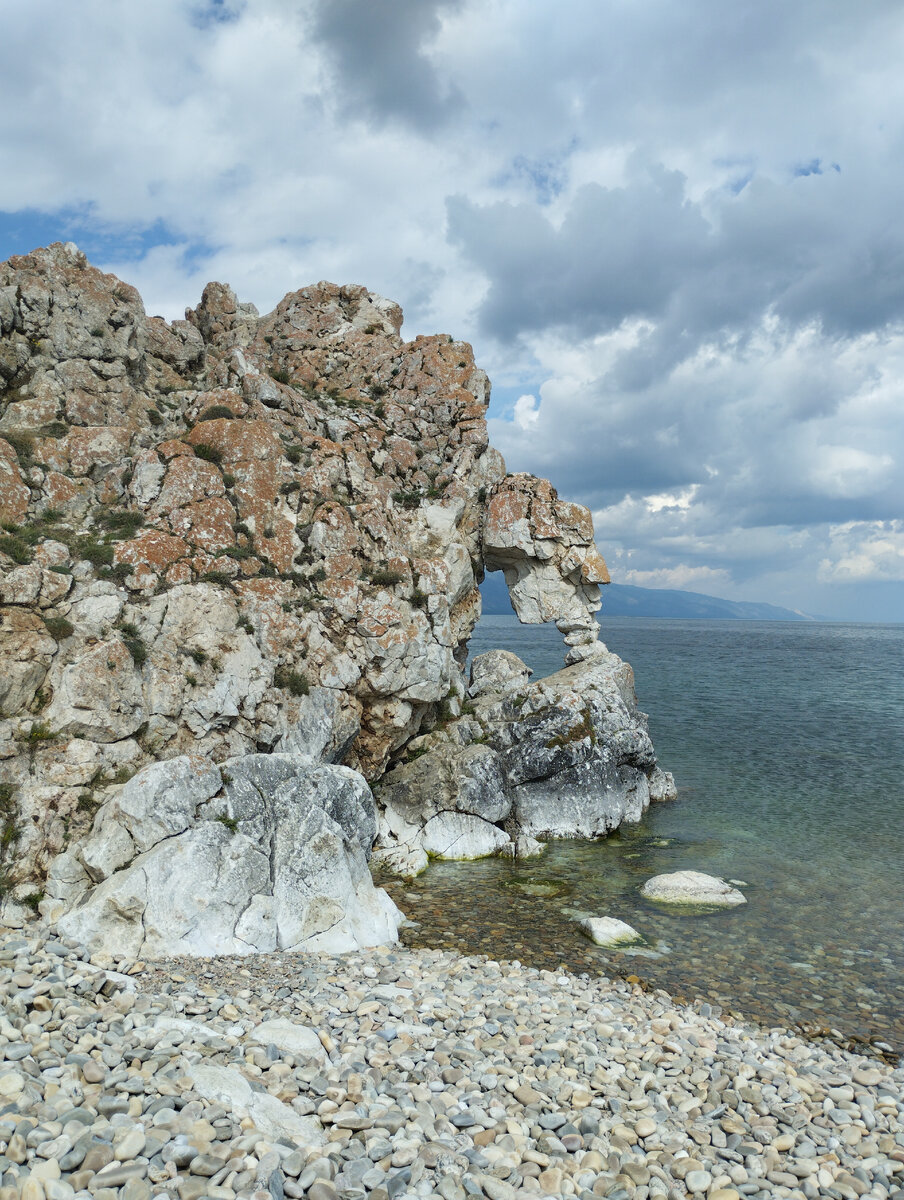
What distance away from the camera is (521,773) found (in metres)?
25.7

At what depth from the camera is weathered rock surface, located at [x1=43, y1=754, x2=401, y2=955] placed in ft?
44.7

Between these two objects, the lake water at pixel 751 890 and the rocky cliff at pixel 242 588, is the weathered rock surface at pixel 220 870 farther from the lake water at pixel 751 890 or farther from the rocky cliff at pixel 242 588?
the lake water at pixel 751 890

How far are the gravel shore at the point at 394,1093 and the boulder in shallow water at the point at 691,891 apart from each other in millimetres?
5919

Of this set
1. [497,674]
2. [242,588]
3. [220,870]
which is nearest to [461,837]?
[497,674]

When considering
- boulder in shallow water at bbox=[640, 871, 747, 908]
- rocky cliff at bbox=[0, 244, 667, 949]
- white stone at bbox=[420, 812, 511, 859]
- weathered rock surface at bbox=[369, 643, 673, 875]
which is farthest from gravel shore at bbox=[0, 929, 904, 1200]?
weathered rock surface at bbox=[369, 643, 673, 875]

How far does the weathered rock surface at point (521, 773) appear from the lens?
78.3 ft

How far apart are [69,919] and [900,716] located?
5341cm

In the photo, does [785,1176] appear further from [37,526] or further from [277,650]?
[37,526]

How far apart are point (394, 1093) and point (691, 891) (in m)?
12.8

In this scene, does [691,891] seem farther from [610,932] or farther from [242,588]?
[242,588]

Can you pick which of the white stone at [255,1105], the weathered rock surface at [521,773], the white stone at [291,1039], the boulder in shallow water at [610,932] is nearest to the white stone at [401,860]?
the weathered rock surface at [521,773]

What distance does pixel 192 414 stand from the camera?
2569 cm

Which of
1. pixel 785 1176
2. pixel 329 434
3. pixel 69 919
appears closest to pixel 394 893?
pixel 69 919

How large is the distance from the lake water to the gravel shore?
6.86 ft
